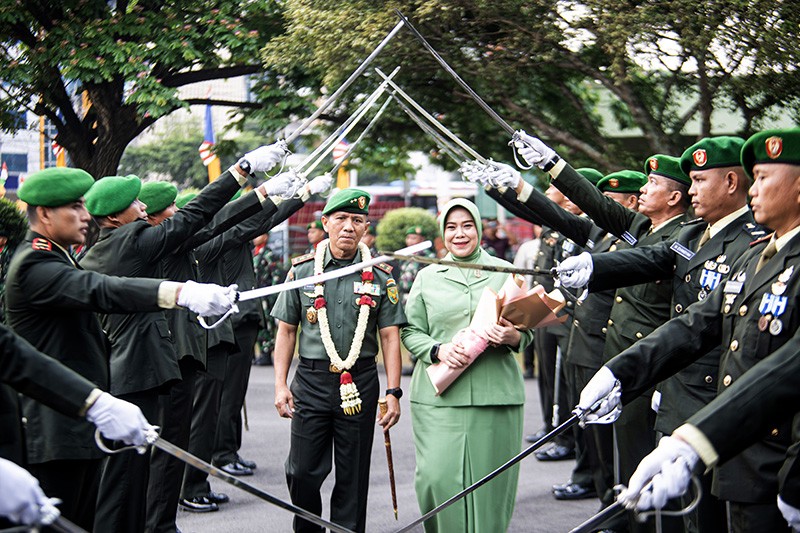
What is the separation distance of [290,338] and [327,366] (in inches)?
14.9

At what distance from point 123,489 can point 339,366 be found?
1.39 metres

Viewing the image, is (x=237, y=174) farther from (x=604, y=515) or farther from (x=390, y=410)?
(x=604, y=515)

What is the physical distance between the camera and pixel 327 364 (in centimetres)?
610

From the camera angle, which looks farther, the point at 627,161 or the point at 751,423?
the point at 627,161

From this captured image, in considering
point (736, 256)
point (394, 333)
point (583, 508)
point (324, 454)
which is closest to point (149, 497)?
point (324, 454)

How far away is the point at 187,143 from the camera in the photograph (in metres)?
31.1

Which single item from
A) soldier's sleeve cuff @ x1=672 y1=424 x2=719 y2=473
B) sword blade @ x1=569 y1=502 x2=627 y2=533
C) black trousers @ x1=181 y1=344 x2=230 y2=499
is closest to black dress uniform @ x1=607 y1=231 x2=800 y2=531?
soldier's sleeve cuff @ x1=672 y1=424 x2=719 y2=473

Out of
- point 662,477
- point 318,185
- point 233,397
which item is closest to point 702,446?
point 662,477

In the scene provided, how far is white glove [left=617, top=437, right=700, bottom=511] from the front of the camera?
336 cm

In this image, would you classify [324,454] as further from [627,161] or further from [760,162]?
[627,161]

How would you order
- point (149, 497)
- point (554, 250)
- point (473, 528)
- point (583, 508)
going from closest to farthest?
point (473, 528), point (149, 497), point (583, 508), point (554, 250)

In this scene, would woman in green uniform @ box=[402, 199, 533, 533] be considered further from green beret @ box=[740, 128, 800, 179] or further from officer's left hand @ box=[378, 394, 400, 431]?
green beret @ box=[740, 128, 800, 179]

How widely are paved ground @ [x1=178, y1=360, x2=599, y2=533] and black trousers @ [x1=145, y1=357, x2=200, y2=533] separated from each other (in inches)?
22.9

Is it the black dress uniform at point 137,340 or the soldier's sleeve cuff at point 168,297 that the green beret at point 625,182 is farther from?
the soldier's sleeve cuff at point 168,297
